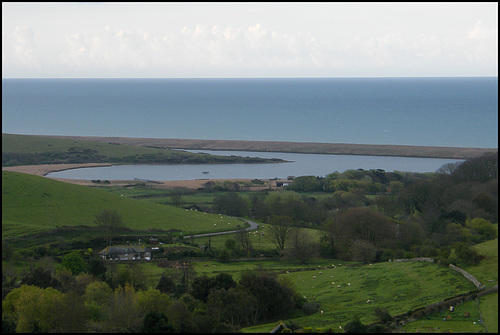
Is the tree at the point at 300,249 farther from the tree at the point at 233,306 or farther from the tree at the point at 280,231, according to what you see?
the tree at the point at 233,306

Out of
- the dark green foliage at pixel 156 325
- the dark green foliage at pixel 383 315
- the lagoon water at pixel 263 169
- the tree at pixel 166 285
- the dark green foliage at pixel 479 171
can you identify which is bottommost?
the tree at pixel 166 285

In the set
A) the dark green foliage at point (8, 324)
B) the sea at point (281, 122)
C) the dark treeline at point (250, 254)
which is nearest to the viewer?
the dark green foliage at point (8, 324)

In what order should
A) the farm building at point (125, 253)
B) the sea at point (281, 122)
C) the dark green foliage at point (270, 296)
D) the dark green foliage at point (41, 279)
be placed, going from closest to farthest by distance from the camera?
1. the dark green foliage at point (270, 296)
2. the dark green foliage at point (41, 279)
3. the farm building at point (125, 253)
4. the sea at point (281, 122)

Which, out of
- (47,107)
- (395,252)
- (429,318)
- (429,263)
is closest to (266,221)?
(395,252)

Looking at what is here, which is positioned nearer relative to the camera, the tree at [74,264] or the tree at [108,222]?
the tree at [74,264]

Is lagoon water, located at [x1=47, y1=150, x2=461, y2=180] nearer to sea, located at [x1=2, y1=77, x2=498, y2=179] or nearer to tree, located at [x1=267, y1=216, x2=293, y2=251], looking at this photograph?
sea, located at [x1=2, y1=77, x2=498, y2=179]

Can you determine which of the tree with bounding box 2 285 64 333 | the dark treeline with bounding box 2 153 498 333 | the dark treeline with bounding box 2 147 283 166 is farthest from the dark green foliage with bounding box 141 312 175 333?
the dark treeline with bounding box 2 147 283 166

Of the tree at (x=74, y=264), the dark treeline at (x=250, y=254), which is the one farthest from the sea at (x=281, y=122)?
the tree at (x=74, y=264)
